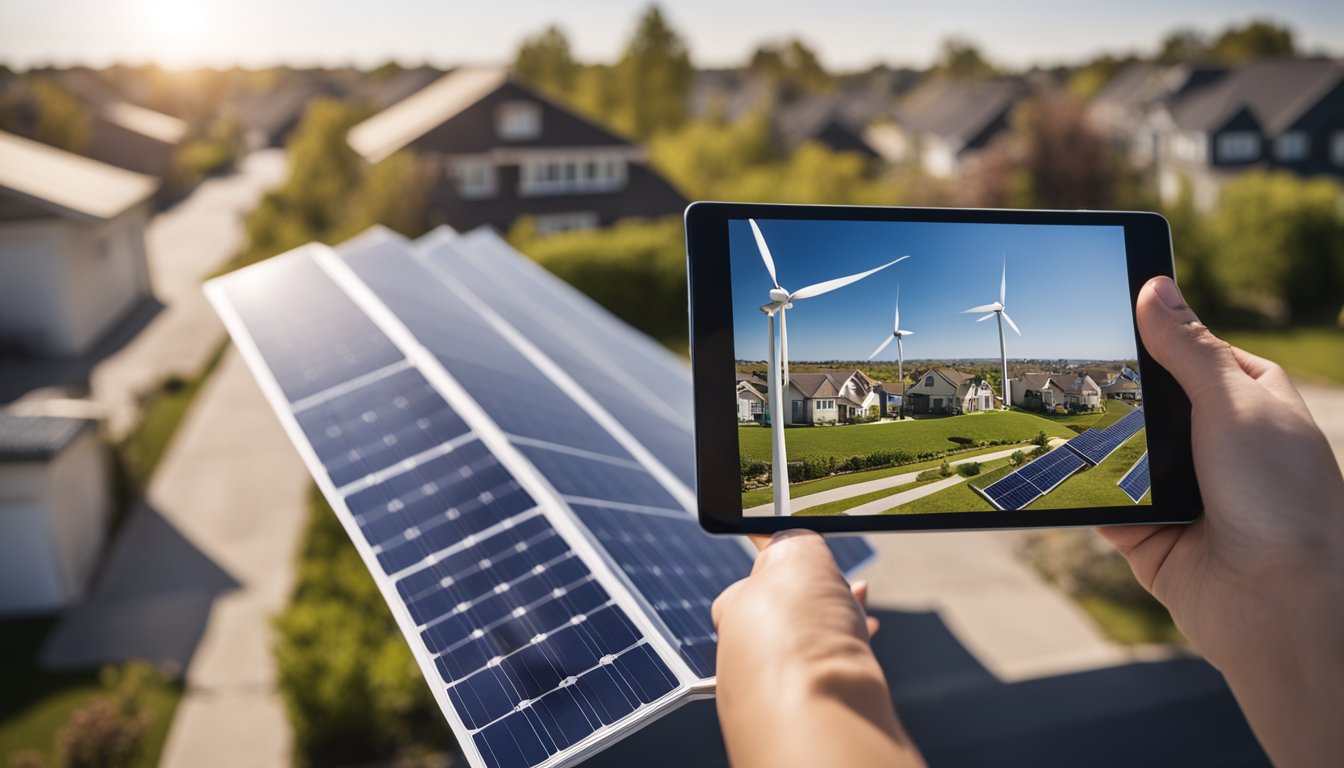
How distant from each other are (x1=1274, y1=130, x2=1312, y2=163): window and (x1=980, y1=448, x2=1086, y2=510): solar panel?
50.2m

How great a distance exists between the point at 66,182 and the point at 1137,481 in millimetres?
26546

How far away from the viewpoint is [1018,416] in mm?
3027

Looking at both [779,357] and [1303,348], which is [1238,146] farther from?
[779,357]

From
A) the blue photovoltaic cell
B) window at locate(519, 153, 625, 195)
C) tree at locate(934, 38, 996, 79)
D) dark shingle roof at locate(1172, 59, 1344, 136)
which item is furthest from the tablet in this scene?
tree at locate(934, 38, 996, 79)

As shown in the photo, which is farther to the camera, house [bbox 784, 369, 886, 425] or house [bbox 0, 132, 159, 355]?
house [bbox 0, 132, 159, 355]

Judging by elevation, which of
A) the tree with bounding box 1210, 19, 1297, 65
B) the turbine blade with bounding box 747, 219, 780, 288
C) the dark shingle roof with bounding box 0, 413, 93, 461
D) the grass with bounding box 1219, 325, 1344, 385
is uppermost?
the tree with bounding box 1210, 19, 1297, 65

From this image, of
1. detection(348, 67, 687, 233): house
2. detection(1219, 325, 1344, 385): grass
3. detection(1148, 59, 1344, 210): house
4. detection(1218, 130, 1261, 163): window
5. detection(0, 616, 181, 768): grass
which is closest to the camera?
detection(0, 616, 181, 768): grass

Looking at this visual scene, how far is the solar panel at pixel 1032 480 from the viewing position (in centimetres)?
290

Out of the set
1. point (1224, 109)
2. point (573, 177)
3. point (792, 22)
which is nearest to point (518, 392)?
point (573, 177)

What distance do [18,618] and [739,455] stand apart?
1326 centimetres

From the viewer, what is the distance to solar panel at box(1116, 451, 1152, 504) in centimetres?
294

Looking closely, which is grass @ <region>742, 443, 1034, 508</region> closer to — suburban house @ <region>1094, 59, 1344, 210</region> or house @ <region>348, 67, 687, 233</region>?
house @ <region>348, 67, 687, 233</region>

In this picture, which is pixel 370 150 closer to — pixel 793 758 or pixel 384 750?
pixel 384 750

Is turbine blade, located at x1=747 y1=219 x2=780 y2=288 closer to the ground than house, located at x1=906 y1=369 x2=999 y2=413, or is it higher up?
higher up
